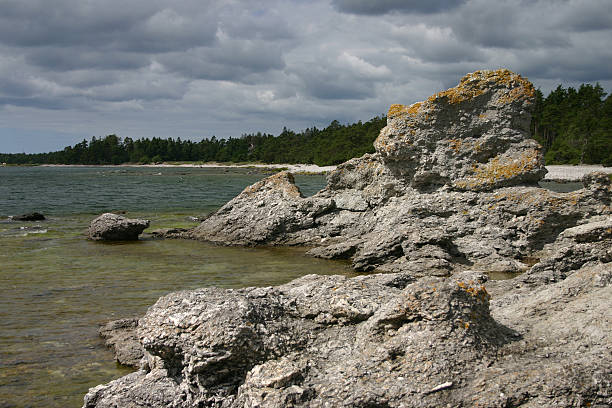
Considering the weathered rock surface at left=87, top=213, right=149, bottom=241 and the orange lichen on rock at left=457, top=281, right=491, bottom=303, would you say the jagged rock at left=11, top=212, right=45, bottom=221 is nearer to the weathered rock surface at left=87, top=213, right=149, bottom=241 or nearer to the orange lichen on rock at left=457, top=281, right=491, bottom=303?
the weathered rock surface at left=87, top=213, right=149, bottom=241

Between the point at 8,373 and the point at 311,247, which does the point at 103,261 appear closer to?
the point at 311,247

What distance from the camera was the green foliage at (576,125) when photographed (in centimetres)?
7812

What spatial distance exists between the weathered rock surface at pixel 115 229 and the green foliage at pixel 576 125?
5655cm

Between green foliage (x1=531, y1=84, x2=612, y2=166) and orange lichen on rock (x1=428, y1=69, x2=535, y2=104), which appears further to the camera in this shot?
green foliage (x1=531, y1=84, x2=612, y2=166)

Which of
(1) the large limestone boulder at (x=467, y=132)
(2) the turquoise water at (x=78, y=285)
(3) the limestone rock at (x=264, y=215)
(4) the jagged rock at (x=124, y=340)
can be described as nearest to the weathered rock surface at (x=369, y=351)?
(4) the jagged rock at (x=124, y=340)

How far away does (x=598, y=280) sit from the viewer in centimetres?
689

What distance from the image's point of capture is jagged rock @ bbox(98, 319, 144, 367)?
8.63 meters

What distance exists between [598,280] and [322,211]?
47.9 ft

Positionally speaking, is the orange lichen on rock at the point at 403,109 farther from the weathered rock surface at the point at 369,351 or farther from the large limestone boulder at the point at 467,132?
the weathered rock surface at the point at 369,351

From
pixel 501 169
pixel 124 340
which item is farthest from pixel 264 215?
pixel 124 340

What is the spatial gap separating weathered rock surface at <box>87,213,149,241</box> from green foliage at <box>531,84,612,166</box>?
5655 cm

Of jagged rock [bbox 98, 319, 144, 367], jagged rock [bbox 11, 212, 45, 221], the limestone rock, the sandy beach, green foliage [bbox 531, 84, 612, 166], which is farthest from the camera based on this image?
green foliage [bbox 531, 84, 612, 166]

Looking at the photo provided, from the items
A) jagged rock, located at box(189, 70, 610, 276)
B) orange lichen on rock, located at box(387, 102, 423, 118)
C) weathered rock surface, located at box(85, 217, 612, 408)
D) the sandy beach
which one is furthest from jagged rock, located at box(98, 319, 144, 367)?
the sandy beach

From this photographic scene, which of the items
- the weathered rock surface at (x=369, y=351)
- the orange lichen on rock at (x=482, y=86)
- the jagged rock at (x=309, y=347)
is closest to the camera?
the weathered rock surface at (x=369, y=351)
